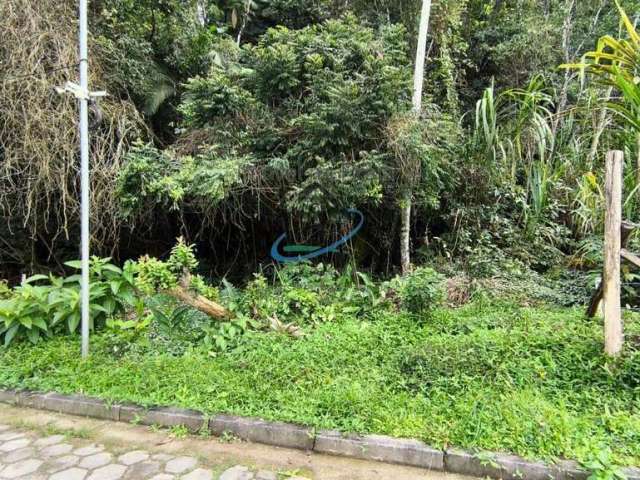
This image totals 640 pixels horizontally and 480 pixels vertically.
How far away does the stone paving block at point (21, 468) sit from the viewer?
204 centimetres

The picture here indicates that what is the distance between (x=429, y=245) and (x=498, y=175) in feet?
4.02

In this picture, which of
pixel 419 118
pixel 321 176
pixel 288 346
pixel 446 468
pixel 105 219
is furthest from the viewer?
pixel 105 219

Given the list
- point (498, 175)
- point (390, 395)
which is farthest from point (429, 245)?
point (390, 395)

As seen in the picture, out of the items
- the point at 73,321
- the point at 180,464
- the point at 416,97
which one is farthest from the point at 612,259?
the point at 73,321

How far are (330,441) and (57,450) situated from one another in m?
1.57

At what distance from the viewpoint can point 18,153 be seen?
4.42m

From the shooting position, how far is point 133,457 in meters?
2.17

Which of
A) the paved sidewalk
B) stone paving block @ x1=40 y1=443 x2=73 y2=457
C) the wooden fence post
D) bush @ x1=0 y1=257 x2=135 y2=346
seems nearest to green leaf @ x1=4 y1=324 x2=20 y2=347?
bush @ x1=0 y1=257 x2=135 y2=346

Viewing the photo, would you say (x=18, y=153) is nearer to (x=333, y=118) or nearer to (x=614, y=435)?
(x=333, y=118)

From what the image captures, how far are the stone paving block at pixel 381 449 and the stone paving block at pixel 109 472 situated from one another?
102 cm

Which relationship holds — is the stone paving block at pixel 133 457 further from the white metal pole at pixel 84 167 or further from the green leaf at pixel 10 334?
the green leaf at pixel 10 334

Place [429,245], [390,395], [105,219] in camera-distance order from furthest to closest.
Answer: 1. [429,245]
2. [105,219]
3. [390,395]

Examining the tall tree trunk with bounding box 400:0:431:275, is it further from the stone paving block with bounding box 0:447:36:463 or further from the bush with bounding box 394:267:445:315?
the stone paving block with bounding box 0:447:36:463

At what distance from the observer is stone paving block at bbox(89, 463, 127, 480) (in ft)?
6.59
